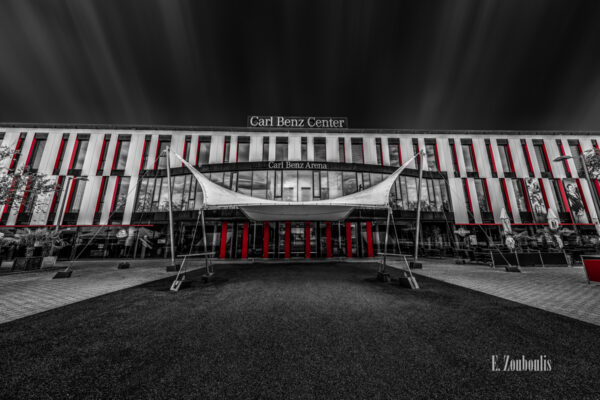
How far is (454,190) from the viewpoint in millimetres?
19438

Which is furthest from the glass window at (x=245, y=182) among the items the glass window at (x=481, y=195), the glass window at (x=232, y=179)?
the glass window at (x=481, y=195)

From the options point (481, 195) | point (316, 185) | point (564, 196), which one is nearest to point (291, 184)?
point (316, 185)

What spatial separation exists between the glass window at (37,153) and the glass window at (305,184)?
77.2 ft

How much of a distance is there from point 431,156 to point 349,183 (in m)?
10.3

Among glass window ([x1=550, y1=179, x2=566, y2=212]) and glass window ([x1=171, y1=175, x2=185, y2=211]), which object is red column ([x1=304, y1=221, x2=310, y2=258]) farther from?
glass window ([x1=550, y1=179, x2=566, y2=212])

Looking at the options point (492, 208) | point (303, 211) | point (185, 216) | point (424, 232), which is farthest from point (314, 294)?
point (492, 208)

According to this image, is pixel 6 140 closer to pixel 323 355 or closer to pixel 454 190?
pixel 323 355

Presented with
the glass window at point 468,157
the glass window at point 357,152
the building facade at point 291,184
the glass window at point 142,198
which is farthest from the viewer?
the glass window at point 468,157

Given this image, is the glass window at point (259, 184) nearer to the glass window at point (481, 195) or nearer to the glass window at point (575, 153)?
the glass window at point (481, 195)

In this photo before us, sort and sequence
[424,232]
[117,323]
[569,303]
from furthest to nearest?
[424,232], [569,303], [117,323]

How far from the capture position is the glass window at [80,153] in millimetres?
18859

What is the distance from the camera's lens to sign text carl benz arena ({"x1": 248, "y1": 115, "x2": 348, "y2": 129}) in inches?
805

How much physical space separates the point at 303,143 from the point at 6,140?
27.4m

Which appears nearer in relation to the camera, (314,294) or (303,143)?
(314,294)
